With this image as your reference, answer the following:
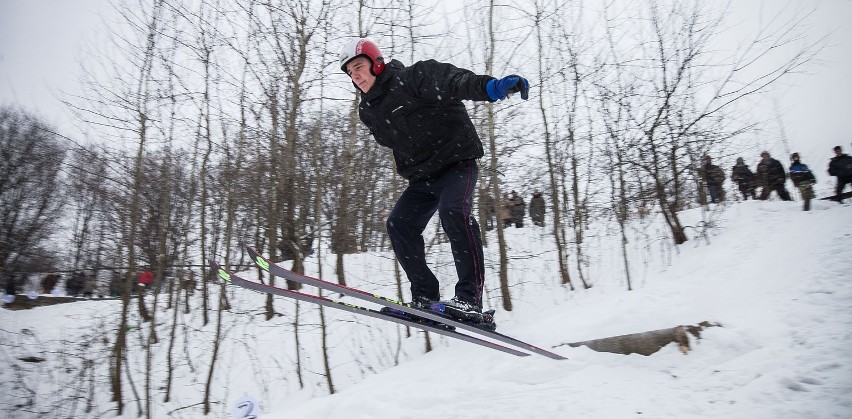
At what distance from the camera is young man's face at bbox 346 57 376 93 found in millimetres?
3057

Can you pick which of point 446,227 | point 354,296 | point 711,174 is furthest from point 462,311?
point 711,174

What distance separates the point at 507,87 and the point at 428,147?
34.8 inches

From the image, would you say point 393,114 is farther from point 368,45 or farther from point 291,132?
point 291,132

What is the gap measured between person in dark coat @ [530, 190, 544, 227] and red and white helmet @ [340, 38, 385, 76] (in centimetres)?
768

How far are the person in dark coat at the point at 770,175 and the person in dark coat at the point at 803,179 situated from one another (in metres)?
0.29

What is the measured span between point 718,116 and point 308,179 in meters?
7.93

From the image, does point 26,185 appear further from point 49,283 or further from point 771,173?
point 771,173

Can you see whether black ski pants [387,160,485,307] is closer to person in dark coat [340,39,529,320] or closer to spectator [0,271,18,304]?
person in dark coat [340,39,529,320]

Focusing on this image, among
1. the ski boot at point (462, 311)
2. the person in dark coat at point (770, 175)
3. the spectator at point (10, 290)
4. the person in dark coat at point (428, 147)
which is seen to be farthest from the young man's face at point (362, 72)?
the spectator at point (10, 290)

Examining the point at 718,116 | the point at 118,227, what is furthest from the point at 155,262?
the point at 718,116

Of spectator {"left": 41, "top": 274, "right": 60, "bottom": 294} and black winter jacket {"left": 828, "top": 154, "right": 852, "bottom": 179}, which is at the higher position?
black winter jacket {"left": 828, "top": 154, "right": 852, "bottom": 179}

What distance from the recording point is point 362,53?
3.04 m

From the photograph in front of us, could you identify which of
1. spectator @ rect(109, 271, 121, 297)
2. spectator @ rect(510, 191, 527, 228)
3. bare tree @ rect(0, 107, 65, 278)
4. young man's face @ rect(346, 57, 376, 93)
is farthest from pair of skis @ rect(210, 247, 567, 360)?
bare tree @ rect(0, 107, 65, 278)

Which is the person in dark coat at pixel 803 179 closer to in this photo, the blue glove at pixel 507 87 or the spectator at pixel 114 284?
the blue glove at pixel 507 87
